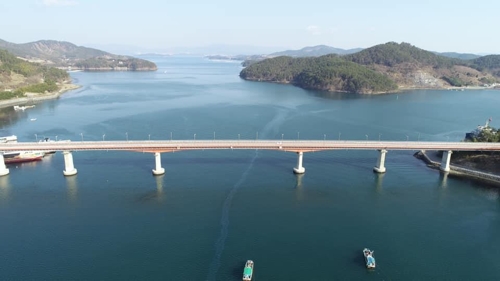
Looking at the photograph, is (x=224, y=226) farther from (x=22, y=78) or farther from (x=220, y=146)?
(x=22, y=78)

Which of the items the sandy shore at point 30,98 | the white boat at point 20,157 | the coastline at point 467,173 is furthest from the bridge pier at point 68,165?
the sandy shore at point 30,98

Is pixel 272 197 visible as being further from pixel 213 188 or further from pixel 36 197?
pixel 36 197

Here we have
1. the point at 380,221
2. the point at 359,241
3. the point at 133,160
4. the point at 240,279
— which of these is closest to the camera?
the point at 240,279

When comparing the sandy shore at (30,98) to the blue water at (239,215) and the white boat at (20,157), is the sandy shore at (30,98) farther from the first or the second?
the white boat at (20,157)

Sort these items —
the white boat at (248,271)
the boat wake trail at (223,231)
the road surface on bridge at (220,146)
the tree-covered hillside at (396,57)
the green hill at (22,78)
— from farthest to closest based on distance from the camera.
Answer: the tree-covered hillside at (396,57), the green hill at (22,78), the road surface on bridge at (220,146), the boat wake trail at (223,231), the white boat at (248,271)

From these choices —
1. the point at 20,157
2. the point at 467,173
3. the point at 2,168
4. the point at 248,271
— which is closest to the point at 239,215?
the point at 248,271

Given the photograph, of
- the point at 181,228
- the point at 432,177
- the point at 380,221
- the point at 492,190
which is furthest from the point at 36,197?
the point at 492,190
